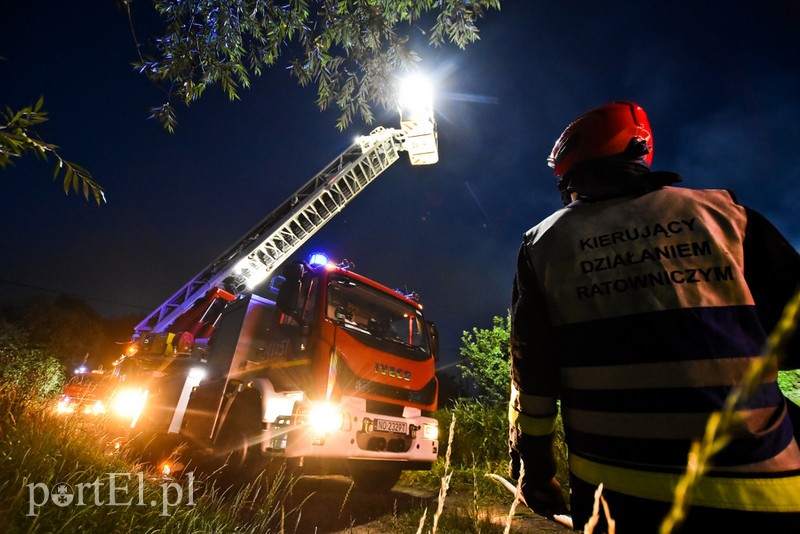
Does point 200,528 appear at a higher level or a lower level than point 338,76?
lower

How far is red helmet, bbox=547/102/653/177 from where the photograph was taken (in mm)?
1539

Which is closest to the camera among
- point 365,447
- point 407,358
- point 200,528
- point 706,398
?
point 706,398

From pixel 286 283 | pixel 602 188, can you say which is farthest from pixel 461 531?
pixel 602 188

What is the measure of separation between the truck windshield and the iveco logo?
14.3 inches

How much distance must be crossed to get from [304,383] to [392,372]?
1.08 meters

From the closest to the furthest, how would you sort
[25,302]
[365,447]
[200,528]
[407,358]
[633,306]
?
[633,306], [200,528], [365,447], [407,358], [25,302]

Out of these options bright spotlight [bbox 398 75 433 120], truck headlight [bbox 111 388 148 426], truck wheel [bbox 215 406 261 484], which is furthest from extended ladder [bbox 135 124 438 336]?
truck wheel [bbox 215 406 261 484]

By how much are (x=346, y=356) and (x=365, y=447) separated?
3.13 ft

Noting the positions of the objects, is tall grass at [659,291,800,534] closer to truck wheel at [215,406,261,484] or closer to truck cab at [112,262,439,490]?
truck cab at [112,262,439,490]

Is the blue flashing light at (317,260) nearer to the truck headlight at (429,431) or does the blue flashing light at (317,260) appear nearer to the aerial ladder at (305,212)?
the truck headlight at (429,431)

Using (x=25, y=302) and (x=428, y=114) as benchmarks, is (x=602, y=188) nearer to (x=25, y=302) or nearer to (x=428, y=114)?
(x=428, y=114)

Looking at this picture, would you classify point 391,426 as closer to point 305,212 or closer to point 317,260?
point 317,260

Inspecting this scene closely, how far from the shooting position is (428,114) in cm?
1082

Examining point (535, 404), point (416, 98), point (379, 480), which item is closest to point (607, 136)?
point (535, 404)
